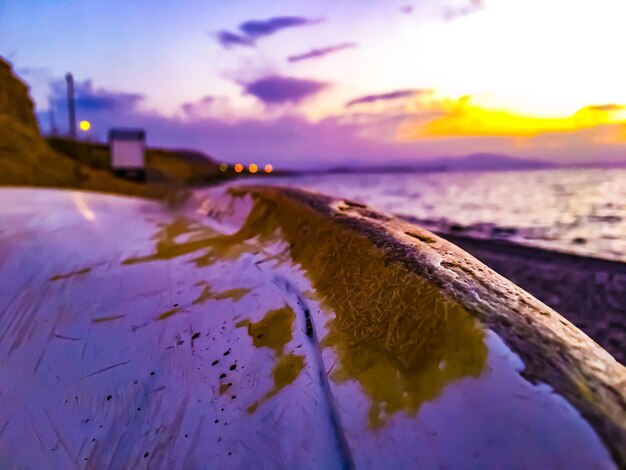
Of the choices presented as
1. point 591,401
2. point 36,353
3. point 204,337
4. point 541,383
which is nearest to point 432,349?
point 541,383

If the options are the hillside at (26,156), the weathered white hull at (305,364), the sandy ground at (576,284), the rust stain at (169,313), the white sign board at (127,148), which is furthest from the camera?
the white sign board at (127,148)

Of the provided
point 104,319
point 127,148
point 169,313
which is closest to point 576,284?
point 169,313

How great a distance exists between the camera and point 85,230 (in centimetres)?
569

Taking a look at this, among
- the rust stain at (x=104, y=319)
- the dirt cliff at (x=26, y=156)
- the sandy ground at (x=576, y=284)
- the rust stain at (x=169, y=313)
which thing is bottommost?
the sandy ground at (x=576, y=284)

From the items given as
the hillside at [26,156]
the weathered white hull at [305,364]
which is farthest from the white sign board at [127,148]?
the weathered white hull at [305,364]

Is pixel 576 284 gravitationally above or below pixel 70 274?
below

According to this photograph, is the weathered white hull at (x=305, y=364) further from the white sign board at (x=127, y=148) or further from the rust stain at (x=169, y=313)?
the white sign board at (x=127, y=148)

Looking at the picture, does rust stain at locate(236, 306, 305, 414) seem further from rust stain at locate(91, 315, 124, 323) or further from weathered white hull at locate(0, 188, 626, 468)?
rust stain at locate(91, 315, 124, 323)

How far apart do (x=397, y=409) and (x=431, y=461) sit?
29 centimetres

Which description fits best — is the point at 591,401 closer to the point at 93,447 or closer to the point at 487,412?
the point at 487,412

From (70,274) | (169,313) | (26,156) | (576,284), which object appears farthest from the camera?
(26,156)

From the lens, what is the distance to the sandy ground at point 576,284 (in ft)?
19.4

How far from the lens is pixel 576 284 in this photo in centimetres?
788

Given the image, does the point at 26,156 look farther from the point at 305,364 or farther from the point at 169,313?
the point at 305,364
